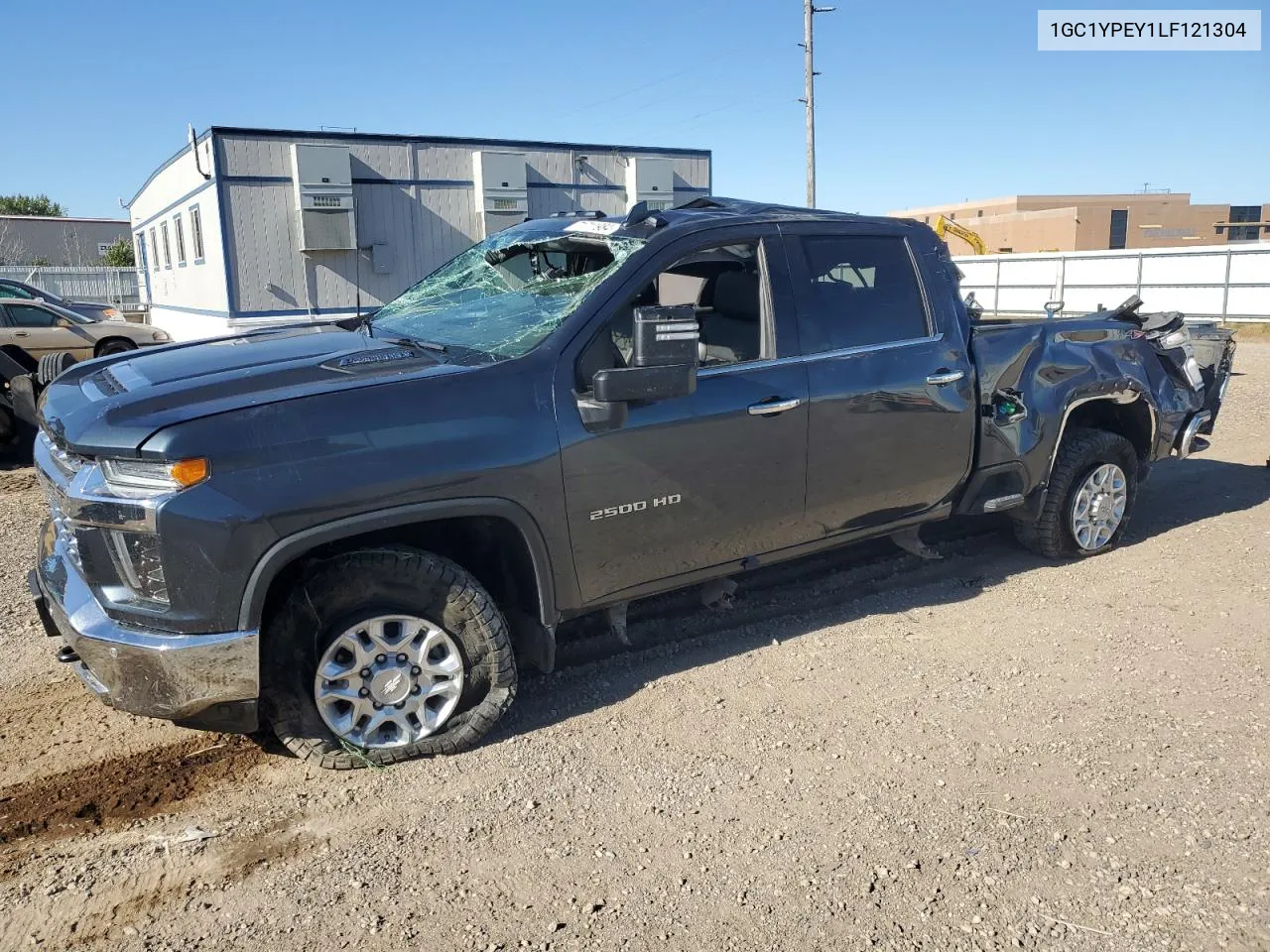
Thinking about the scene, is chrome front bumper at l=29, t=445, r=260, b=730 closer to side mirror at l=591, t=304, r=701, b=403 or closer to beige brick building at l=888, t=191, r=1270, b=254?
side mirror at l=591, t=304, r=701, b=403

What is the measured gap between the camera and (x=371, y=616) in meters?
3.34

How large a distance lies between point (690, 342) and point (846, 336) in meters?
1.19

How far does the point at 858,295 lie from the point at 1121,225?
59304 millimetres

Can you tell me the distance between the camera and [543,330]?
147 inches

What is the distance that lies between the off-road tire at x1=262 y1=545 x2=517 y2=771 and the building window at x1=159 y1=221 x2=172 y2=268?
22982mm

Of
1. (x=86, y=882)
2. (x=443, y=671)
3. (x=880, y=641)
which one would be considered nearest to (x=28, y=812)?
(x=86, y=882)

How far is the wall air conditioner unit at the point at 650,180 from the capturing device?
69.5 feet

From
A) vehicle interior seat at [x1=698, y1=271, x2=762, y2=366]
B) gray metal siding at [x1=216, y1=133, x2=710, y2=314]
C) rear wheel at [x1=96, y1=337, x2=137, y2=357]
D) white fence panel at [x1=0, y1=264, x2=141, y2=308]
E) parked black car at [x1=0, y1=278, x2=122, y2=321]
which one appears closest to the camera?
vehicle interior seat at [x1=698, y1=271, x2=762, y2=366]

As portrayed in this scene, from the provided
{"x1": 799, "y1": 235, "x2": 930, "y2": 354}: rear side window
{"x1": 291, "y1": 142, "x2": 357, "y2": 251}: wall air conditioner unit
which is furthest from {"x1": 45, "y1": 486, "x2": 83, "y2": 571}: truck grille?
{"x1": 291, "y1": 142, "x2": 357, "y2": 251}: wall air conditioner unit

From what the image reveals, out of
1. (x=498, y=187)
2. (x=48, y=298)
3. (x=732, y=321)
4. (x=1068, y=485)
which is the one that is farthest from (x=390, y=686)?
(x=498, y=187)

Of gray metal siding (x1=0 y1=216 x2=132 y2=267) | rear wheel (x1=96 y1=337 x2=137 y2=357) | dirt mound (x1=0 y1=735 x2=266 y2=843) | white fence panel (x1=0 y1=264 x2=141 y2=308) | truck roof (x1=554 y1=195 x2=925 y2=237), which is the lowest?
dirt mound (x1=0 y1=735 x2=266 y2=843)

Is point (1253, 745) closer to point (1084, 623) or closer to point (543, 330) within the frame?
point (1084, 623)

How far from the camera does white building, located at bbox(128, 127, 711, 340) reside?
1730 centimetres

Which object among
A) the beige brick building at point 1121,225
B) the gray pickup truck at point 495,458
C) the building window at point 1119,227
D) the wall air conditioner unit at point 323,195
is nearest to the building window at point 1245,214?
the beige brick building at point 1121,225
